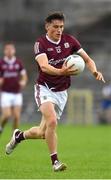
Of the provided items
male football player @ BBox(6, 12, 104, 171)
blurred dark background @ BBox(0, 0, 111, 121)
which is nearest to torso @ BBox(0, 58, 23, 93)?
male football player @ BBox(6, 12, 104, 171)

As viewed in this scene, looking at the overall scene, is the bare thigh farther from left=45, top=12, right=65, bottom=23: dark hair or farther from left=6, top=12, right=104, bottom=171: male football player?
left=45, top=12, right=65, bottom=23: dark hair

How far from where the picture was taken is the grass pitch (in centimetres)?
1238

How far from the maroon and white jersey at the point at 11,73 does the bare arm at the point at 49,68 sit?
1076 centimetres

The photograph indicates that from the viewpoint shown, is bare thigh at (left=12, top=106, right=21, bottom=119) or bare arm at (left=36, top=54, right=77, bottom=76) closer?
bare arm at (left=36, top=54, right=77, bottom=76)

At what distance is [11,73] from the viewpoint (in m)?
24.4

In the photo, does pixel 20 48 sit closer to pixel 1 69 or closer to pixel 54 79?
pixel 1 69

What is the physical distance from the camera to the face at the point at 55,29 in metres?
13.1

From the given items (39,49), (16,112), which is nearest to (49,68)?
(39,49)

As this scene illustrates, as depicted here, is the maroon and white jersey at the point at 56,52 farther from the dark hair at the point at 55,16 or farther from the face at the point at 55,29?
the dark hair at the point at 55,16

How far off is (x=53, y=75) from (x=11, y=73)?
36.9 ft

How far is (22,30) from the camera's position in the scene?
42.4 meters

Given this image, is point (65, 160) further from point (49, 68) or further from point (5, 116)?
point (5, 116)

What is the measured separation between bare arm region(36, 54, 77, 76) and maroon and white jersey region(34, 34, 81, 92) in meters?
0.12

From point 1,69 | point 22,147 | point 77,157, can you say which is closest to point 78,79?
point 1,69
